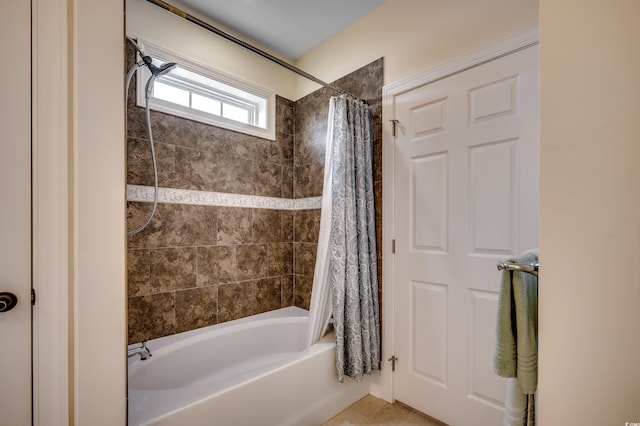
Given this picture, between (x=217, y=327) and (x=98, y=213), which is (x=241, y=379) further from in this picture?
(x=98, y=213)

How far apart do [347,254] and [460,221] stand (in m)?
0.69

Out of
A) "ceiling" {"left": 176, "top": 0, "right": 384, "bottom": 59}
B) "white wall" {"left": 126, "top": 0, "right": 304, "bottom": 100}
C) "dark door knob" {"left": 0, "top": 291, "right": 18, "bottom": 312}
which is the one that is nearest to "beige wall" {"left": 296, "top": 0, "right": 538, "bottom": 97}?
"ceiling" {"left": 176, "top": 0, "right": 384, "bottom": 59}

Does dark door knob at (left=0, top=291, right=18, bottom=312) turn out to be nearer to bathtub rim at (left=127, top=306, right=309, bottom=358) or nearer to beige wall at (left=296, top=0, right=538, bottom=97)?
bathtub rim at (left=127, top=306, right=309, bottom=358)

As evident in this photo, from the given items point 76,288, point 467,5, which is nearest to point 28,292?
point 76,288

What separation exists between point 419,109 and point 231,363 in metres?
2.15

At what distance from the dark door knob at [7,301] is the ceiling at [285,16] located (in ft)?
6.60

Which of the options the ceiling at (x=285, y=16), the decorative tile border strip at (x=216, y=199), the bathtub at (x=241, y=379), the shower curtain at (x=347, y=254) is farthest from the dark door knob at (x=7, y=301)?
the ceiling at (x=285, y=16)

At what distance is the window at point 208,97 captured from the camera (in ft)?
6.11

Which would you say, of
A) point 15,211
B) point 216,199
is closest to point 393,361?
point 216,199

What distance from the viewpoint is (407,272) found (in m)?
1.81

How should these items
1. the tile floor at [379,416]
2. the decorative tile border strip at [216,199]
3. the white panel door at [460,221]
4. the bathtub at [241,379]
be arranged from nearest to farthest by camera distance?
the bathtub at [241,379], the white panel door at [460,221], the tile floor at [379,416], the decorative tile border strip at [216,199]

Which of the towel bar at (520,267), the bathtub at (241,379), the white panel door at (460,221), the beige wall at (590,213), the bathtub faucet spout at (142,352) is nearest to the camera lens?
the beige wall at (590,213)

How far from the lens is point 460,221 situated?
1.58 meters

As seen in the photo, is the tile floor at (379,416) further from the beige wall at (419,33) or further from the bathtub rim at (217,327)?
the beige wall at (419,33)
